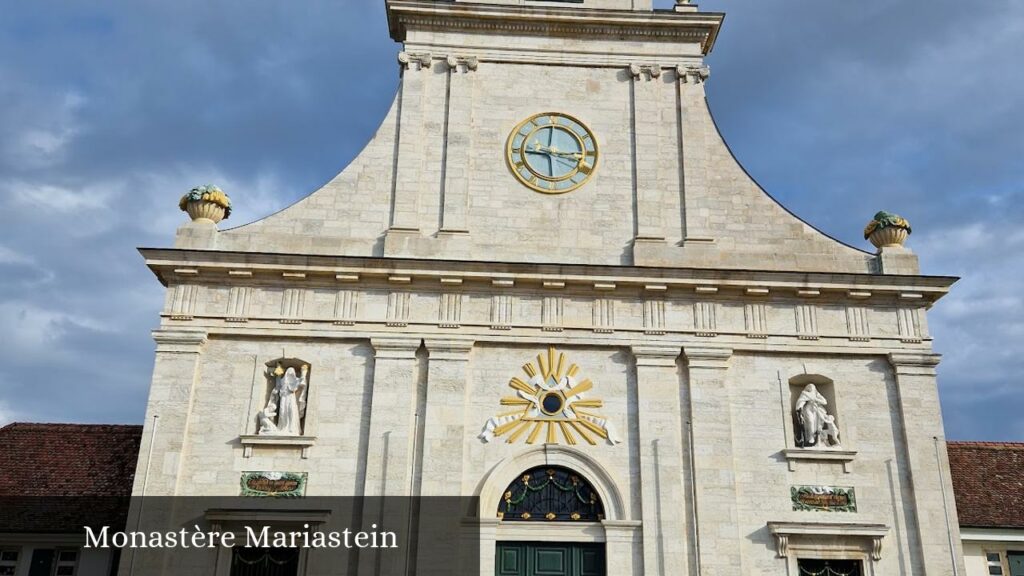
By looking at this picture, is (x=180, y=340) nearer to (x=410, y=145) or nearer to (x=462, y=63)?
(x=410, y=145)

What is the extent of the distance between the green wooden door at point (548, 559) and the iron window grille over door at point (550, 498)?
45cm

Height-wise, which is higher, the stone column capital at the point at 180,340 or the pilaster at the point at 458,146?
the pilaster at the point at 458,146

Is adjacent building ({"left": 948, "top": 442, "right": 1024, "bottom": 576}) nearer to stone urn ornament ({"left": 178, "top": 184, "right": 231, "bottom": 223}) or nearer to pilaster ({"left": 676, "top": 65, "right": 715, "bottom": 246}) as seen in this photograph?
pilaster ({"left": 676, "top": 65, "right": 715, "bottom": 246})

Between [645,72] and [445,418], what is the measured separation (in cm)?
844

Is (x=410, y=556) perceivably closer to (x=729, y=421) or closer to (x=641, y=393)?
(x=641, y=393)

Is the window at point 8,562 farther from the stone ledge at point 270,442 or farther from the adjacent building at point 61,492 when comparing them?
the stone ledge at point 270,442

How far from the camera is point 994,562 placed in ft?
61.1

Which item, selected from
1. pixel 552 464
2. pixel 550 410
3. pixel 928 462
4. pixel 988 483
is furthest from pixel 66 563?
pixel 988 483

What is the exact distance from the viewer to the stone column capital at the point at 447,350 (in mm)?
17984

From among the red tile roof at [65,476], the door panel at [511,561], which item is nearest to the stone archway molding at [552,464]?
the door panel at [511,561]

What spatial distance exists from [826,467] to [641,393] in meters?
3.45

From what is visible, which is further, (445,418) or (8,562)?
(8,562)

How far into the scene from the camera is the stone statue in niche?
17891 mm

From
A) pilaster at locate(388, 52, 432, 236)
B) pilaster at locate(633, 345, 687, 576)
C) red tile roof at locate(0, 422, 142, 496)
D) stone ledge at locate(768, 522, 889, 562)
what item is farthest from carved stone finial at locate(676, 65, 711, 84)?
red tile roof at locate(0, 422, 142, 496)
